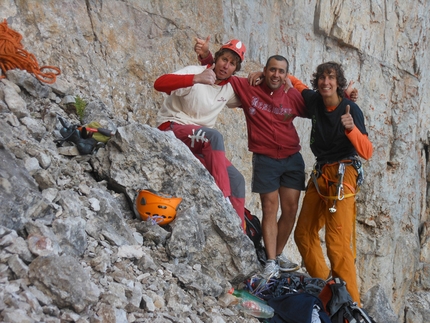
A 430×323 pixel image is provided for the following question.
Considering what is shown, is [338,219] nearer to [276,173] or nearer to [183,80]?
[276,173]

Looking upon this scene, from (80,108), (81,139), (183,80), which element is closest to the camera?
(81,139)

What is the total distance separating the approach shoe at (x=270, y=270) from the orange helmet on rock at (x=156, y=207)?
1.42m

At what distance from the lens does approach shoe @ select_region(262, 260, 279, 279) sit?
16.9 ft

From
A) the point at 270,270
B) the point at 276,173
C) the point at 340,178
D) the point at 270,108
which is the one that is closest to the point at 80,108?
the point at 270,108

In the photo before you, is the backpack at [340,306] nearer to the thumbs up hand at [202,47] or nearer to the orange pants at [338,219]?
the orange pants at [338,219]

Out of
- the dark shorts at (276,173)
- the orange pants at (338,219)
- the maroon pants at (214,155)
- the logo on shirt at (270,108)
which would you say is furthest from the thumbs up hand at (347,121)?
the maroon pants at (214,155)

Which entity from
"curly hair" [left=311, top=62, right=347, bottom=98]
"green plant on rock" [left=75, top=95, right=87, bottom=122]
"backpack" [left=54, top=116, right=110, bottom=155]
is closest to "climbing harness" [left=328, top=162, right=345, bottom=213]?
"curly hair" [left=311, top=62, right=347, bottom=98]

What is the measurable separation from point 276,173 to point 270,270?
112 centimetres

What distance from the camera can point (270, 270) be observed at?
206 inches

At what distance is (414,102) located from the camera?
15.4 metres

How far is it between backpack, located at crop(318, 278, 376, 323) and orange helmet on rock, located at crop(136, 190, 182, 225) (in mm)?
1689

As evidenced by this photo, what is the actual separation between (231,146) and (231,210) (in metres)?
5.34

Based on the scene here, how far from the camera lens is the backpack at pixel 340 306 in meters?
4.46

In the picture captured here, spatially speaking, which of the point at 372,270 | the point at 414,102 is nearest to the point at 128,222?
the point at 372,270
